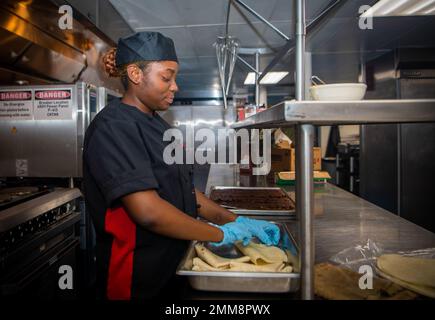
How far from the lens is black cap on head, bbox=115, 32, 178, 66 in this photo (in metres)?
1.33

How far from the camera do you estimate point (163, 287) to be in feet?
4.14

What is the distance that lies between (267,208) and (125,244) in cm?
99

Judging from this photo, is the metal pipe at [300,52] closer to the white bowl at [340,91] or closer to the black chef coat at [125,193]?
the white bowl at [340,91]

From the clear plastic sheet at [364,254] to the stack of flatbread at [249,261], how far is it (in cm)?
22

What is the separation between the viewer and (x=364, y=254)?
129 centimetres

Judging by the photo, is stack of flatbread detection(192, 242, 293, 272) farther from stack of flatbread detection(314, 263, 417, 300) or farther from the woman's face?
the woman's face

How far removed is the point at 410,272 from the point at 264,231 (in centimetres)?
55

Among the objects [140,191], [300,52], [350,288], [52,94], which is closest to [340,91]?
[300,52]

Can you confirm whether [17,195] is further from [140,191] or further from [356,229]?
[356,229]

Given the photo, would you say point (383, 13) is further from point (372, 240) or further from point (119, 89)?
point (119, 89)

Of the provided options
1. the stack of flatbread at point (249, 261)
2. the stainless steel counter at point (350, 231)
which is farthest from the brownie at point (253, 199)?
the stack of flatbread at point (249, 261)

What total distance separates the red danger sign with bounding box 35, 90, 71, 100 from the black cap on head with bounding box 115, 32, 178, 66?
5.69 feet

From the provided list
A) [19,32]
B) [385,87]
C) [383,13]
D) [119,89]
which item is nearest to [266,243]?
[19,32]

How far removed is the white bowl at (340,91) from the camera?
0.92m
